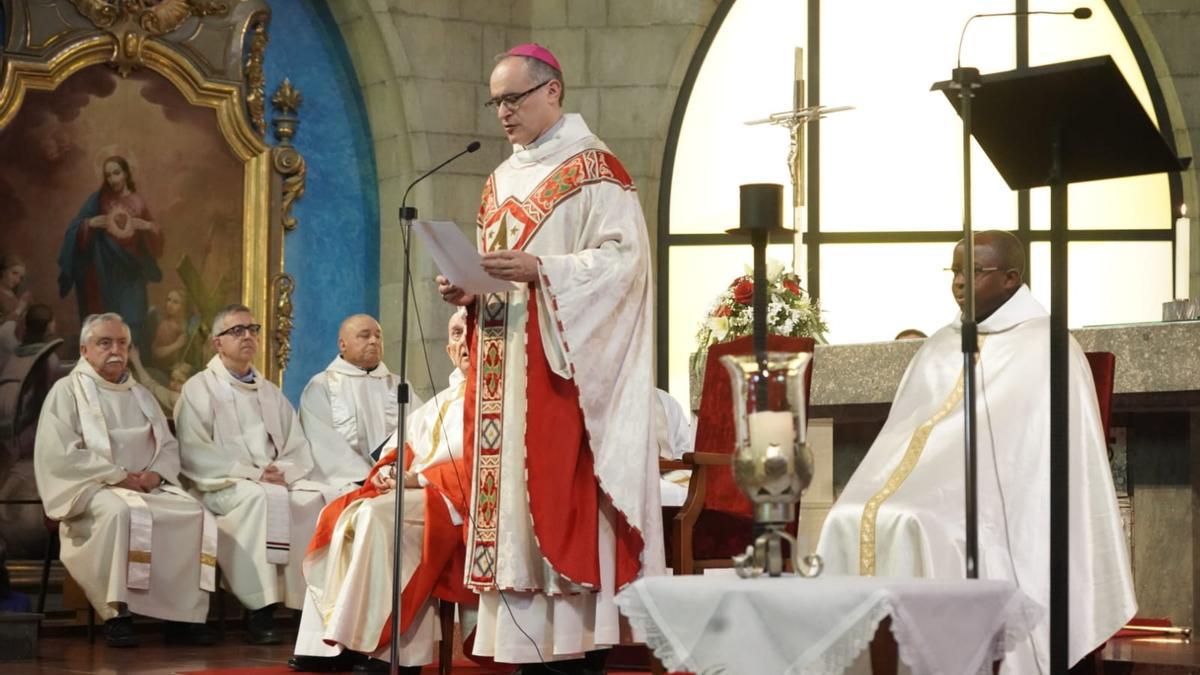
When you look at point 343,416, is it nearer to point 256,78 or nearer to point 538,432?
point 256,78

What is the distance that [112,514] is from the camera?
8.52 metres

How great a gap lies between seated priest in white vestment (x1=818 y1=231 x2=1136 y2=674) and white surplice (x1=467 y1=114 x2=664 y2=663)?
0.67 meters

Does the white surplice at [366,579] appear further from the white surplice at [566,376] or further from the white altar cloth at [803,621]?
the white altar cloth at [803,621]

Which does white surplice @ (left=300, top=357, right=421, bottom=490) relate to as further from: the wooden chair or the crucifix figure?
the wooden chair

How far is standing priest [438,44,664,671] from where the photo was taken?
17.6ft

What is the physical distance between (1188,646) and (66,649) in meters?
4.89

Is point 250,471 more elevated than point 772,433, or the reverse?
point 772,433

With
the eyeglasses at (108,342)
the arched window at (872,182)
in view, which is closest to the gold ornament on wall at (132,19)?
the eyeglasses at (108,342)

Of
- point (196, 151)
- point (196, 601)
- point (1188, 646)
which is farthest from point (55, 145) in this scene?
point (1188, 646)

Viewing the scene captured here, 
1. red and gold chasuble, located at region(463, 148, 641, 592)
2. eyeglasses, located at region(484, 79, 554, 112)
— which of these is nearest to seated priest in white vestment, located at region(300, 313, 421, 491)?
red and gold chasuble, located at region(463, 148, 641, 592)

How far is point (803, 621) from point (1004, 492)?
2.01 meters

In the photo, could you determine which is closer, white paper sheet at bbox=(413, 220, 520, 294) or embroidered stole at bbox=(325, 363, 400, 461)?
white paper sheet at bbox=(413, 220, 520, 294)

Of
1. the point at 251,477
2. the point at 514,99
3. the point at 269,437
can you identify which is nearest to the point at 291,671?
the point at 514,99

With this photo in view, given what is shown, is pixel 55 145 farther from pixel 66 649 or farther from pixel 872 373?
pixel 872 373
